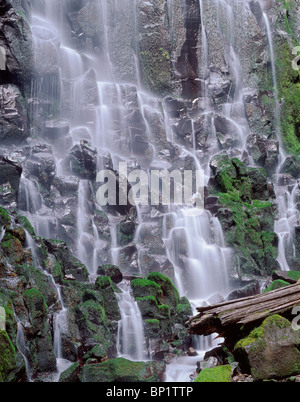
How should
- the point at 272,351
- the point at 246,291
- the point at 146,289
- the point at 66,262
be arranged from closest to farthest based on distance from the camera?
the point at 272,351
the point at 146,289
the point at 66,262
the point at 246,291

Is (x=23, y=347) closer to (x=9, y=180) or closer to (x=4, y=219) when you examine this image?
(x=4, y=219)

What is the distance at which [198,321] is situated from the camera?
8312 millimetres

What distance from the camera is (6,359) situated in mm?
7656

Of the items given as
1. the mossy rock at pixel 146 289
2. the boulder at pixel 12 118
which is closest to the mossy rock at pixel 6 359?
the mossy rock at pixel 146 289

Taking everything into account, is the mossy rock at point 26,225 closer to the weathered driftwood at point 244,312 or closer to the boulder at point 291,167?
the weathered driftwood at point 244,312

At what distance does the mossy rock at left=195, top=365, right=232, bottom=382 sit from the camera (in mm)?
7520

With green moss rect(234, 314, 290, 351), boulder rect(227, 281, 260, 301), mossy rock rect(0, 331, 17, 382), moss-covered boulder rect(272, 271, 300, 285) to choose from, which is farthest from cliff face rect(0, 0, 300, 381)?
green moss rect(234, 314, 290, 351)

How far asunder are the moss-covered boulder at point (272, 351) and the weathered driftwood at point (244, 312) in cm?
24

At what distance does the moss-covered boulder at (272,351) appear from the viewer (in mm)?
7418

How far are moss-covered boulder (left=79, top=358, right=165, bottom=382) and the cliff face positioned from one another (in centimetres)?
7

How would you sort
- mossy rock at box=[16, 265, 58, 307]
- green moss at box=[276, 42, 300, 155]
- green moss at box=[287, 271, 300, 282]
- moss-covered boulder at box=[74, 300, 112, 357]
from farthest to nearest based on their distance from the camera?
green moss at box=[276, 42, 300, 155]
green moss at box=[287, 271, 300, 282]
moss-covered boulder at box=[74, 300, 112, 357]
mossy rock at box=[16, 265, 58, 307]

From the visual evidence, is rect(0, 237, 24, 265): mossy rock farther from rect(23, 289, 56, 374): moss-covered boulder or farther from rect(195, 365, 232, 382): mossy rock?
rect(195, 365, 232, 382): mossy rock

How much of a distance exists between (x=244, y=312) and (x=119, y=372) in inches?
113

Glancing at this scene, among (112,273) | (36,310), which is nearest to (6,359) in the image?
(36,310)
